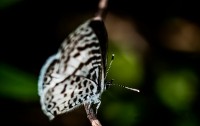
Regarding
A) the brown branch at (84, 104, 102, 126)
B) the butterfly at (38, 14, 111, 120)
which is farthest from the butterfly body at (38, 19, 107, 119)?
the brown branch at (84, 104, 102, 126)

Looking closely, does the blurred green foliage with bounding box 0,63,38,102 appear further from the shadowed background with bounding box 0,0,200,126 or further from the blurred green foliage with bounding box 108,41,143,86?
the blurred green foliage with bounding box 108,41,143,86

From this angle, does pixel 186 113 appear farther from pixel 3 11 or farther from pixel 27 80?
pixel 3 11

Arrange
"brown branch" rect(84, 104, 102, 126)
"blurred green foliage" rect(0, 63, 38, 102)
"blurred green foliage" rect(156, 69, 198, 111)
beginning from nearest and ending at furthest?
"brown branch" rect(84, 104, 102, 126), "blurred green foliage" rect(0, 63, 38, 102), "blurred green foliage" rect(156, 69, 198, 111)

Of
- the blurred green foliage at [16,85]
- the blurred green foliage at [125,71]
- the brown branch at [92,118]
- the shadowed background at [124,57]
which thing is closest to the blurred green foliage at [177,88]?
the shadowed background at [124,57]

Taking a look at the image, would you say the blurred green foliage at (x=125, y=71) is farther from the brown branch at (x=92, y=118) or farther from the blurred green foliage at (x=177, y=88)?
the brown branch at (x=92, y=118)

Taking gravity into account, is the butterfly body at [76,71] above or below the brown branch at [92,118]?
above

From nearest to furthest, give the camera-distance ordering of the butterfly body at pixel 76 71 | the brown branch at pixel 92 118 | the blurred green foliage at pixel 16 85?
the brown branch at pixel 92 118 < the butterfly body at pixel 76 71 < the blurred green foliage at pixel 16 85

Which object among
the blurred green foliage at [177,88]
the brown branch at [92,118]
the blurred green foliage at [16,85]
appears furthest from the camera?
the blurred green foliage at [177,88]
